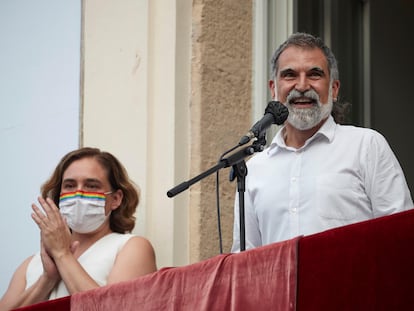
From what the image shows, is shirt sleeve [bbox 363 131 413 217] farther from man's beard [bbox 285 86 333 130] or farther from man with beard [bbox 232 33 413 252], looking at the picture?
man's beard [bbox 285 86 333 130]

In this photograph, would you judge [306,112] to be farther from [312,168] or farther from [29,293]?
[29,293]

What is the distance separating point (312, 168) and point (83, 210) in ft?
4.03

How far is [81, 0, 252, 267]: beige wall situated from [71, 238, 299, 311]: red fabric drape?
2.01m

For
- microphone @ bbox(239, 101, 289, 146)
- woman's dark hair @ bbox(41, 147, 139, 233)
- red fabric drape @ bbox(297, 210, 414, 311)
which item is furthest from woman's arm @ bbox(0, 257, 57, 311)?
red fabric drape @ bbox(297, 210, 414, 311)

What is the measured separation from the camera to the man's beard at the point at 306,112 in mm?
4312

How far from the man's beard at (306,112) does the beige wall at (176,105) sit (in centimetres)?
126

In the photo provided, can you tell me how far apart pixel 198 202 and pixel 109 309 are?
209cm

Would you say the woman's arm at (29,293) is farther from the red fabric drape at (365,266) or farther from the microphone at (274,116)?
the red fabric drape at (365,266)

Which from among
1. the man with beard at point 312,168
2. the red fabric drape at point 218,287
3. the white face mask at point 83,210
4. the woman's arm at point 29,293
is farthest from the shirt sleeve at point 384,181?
the woman's arm at point 29,293

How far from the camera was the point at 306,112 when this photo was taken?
431cm

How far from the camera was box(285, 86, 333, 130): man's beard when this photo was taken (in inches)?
170

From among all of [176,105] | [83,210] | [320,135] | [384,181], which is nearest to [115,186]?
[83,210]

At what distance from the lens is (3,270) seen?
6.44 metres

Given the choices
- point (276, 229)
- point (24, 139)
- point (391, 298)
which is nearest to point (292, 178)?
point (276, 229)
